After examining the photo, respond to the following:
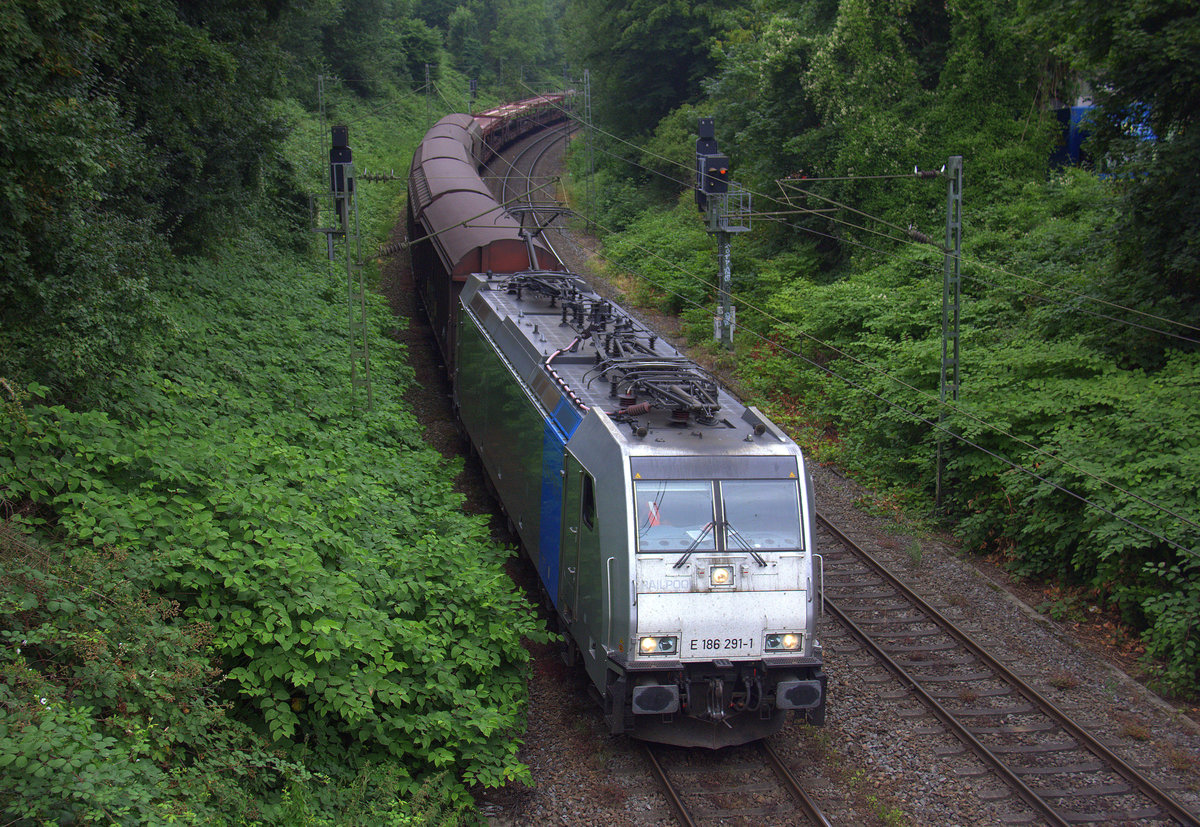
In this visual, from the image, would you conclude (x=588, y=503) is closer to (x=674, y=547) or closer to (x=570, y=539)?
(x=570, y=539)

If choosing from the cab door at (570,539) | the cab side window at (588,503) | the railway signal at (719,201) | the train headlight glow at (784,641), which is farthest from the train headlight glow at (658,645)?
the railway signal at (719,201)

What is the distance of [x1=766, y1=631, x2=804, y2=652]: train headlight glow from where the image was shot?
7.98 meters

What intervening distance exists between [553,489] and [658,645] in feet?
8.58

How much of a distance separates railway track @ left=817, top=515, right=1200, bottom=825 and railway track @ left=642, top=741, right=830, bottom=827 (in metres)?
2.07

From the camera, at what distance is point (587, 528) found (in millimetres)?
8609

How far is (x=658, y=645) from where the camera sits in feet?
25.5

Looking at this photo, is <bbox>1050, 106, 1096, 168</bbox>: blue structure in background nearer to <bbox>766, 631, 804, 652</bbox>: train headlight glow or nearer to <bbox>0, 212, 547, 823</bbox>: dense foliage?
<bbox>766, 631, 804, 652</bbox>: train headlight glow

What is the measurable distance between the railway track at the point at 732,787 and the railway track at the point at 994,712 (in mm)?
2065

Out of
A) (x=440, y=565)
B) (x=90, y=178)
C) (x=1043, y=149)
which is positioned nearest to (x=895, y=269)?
(x=1043, y=149)

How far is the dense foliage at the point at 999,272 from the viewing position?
11.8 meters

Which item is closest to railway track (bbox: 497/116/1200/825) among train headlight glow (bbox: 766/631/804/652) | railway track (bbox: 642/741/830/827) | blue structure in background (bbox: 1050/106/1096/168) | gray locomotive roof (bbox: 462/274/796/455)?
railway track (bbox: 642/741/830/827)

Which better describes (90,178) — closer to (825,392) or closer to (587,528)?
(587,528)

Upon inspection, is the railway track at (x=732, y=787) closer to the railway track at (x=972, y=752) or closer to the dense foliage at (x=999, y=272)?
the railway track at (x=972, y=752)

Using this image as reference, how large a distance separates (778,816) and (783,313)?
641 inches
